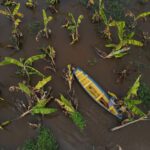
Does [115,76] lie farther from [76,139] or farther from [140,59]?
[76,139]

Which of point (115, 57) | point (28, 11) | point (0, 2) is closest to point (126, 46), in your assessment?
point (115, 57)

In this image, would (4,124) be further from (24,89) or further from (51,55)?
(51,55)

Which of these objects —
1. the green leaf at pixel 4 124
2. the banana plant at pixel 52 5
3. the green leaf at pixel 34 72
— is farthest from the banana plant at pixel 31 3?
the green leaf at pixel 4 124

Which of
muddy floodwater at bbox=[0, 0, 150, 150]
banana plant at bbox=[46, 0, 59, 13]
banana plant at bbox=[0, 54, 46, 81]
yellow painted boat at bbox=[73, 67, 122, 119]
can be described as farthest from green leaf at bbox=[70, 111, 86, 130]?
banana plant at bbox=[46, 0, 59, 13]

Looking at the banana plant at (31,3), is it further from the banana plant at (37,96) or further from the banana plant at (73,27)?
the banana plant at (37,96)

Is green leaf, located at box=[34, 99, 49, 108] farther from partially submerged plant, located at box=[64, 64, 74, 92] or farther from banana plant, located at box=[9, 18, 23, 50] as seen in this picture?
banana plant, located at box=[9, 18, 23, 50]

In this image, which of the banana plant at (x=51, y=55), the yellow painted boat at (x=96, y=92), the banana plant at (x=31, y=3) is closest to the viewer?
the yellow painted boat at (x=96, y=92)
